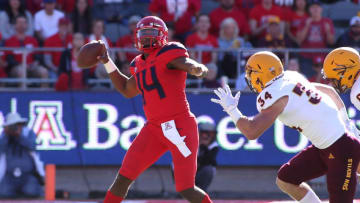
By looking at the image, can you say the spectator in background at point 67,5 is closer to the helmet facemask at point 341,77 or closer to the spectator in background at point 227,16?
the spectator in background at point 227,16

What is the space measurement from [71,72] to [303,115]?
16.7 ft

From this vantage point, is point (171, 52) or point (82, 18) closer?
point (171, 52)

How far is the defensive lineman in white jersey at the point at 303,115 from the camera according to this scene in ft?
19.4

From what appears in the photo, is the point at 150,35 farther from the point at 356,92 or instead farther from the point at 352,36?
the point at 352,36

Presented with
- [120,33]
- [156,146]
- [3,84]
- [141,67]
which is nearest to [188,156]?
[156,146]

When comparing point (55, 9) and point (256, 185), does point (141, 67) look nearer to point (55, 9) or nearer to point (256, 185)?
point (256, 185)

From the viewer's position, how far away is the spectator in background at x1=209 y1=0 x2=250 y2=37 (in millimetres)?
11828

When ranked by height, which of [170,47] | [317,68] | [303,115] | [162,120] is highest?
[170,47]

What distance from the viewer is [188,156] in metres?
6.53

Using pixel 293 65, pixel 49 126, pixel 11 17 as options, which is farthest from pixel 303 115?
pixel 11 17

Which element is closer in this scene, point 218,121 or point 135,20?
point 218,121

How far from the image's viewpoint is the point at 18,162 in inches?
370

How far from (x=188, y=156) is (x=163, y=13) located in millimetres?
5494

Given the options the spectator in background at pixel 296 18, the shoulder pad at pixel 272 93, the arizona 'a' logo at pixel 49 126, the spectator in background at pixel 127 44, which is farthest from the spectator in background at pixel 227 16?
the shoulder pad at pixel 272 93
